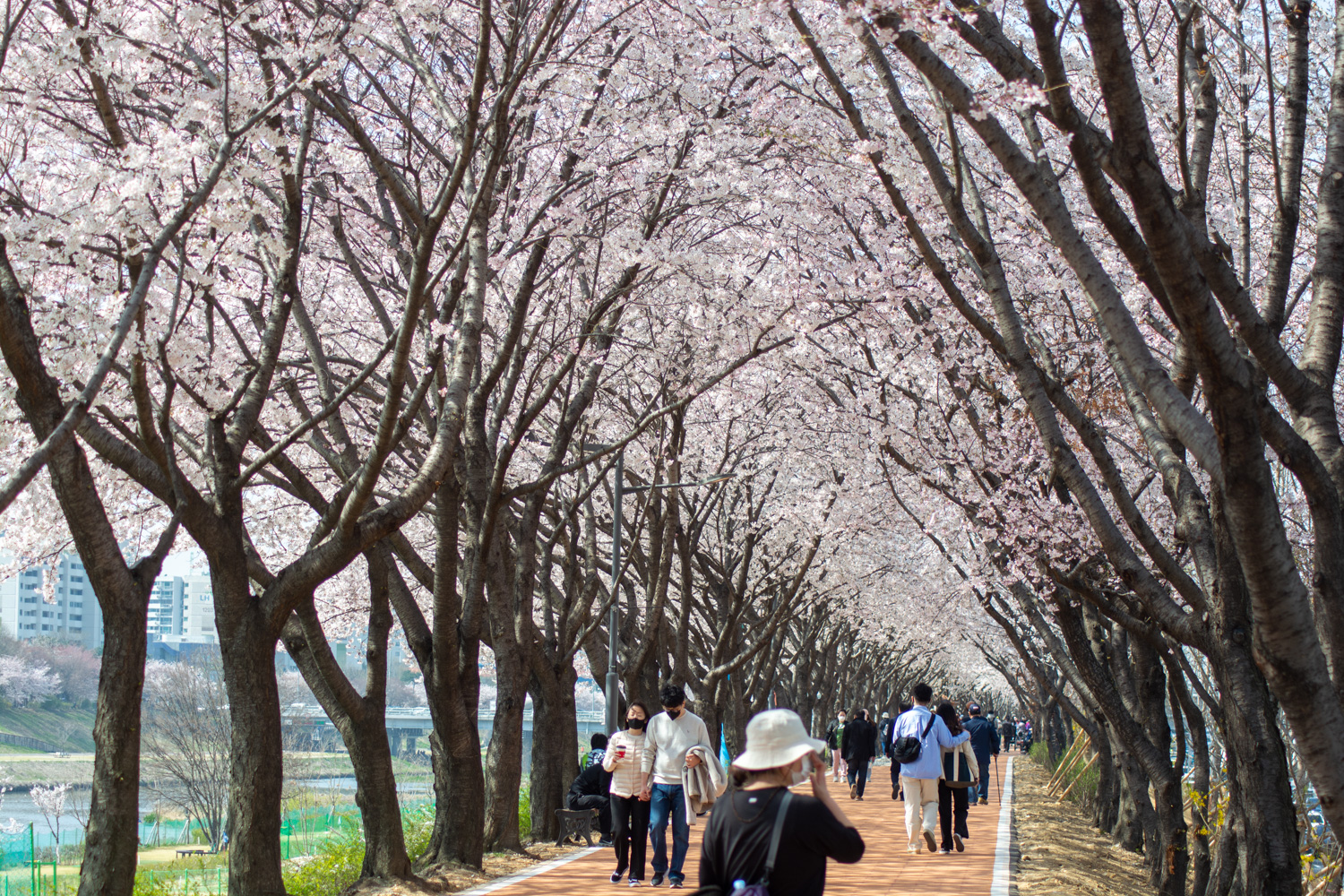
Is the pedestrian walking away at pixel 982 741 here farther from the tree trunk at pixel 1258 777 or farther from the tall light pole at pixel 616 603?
the tree trunk at pixel 1258 777

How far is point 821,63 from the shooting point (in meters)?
6.32

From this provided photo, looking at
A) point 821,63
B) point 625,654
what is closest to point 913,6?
point 821,63

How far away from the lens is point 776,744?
13.4 feet

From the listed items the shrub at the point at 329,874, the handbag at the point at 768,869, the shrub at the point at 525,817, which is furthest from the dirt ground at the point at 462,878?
the handbag at the point at 768,869

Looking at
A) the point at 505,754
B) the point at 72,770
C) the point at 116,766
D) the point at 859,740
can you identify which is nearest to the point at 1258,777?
the point at 116,766

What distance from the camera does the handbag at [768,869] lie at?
12.5ft

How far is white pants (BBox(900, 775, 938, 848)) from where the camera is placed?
11734mm

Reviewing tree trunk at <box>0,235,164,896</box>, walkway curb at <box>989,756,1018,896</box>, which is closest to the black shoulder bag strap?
tree trunk at <box>0,235,164,896</box>

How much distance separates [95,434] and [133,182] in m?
2.08

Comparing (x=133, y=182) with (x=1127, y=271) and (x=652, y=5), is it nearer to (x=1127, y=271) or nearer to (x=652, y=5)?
(x=652, y=5)

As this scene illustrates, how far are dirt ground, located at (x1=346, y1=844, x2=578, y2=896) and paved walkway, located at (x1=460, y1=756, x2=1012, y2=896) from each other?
0.18 metres

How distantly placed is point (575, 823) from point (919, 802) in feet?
13.0

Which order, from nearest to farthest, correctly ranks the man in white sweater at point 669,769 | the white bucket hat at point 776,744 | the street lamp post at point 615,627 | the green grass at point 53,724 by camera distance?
the white bucket hat at point 776,744 < the man in white sweater at point 669,769 < the street lamp post at point 615,627 < the green grass at point 53,724

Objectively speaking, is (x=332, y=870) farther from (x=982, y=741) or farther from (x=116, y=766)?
(x=982, y=741)
